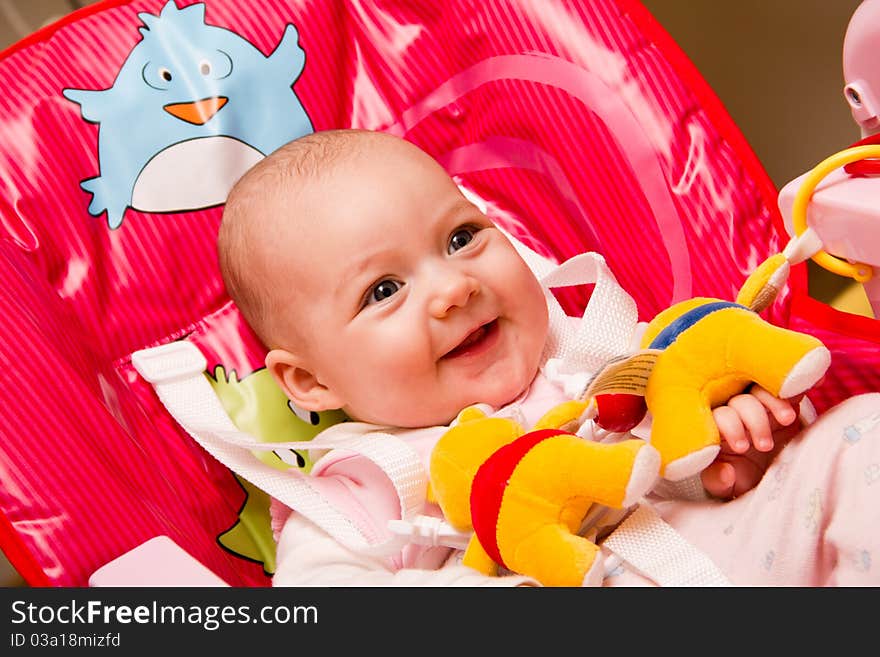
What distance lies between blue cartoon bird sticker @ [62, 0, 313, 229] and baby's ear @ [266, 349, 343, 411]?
0.20 m

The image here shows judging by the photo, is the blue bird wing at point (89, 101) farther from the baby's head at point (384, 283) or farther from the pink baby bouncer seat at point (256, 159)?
the baby's head at point (384, 283)

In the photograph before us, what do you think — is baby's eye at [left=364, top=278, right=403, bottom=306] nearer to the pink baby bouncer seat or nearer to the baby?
the baby

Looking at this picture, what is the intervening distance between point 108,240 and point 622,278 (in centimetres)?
51

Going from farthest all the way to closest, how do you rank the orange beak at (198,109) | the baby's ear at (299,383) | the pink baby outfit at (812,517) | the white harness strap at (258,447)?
the orange beak at (198,109) < the baby's ear at (299,383) < the white harness strap at (258,447) < the pink baby outfit at (812,517)

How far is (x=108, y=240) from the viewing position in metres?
1.00

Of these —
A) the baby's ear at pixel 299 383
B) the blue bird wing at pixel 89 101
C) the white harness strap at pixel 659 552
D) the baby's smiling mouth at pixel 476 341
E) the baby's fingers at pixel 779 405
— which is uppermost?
the blue bird wing at pixel 89 101

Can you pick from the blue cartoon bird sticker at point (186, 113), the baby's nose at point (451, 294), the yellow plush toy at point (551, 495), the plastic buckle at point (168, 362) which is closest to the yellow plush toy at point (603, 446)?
the yellow plush toy at point (551, 495)

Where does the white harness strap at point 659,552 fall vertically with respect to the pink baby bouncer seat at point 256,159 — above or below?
below

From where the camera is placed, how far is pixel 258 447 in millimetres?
886

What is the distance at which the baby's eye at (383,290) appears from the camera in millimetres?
875

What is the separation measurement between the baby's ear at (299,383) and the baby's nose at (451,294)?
0.50ft

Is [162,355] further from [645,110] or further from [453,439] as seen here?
[645,110]

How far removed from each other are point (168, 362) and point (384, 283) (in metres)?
0.25

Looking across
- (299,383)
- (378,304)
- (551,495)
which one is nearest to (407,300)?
(378,304)
